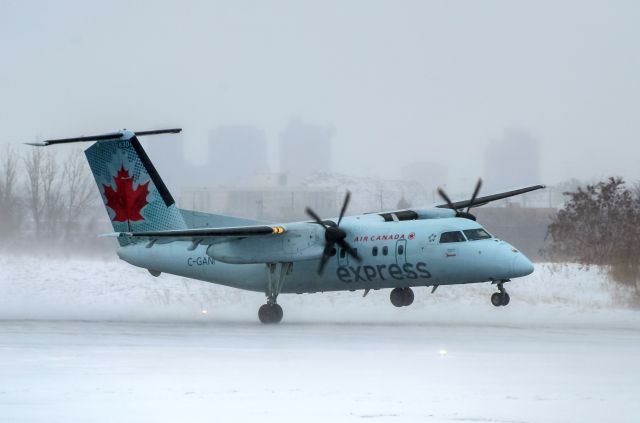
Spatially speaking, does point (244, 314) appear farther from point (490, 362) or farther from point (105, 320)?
point (490, 362)

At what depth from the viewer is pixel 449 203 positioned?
34.5 m

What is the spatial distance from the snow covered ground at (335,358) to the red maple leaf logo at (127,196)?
357 cm

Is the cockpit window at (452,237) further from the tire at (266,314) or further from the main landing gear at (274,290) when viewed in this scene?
the tire at (266,314)

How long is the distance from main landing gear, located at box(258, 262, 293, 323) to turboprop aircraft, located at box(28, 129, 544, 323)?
0.03 meters

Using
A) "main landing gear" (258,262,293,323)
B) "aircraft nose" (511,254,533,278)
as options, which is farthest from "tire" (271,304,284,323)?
"aircraft nose" (511,254,533,278)

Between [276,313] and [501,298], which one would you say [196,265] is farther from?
[501,298]

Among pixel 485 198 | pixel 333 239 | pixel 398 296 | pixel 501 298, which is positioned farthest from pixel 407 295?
Result: pixel 485 198

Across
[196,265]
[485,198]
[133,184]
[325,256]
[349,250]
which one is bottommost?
[196,265]

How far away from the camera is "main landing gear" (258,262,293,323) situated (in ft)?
106

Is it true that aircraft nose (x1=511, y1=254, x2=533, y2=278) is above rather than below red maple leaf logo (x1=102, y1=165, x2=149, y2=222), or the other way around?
below

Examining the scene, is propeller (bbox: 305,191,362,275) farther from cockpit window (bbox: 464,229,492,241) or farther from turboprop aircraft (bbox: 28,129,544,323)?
cockpit window (bbox: 464,229,492,241)

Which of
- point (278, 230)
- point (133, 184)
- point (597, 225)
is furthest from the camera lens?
point (597, 225)

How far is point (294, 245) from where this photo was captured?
104 ft

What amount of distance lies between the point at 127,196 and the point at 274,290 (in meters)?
6.07
